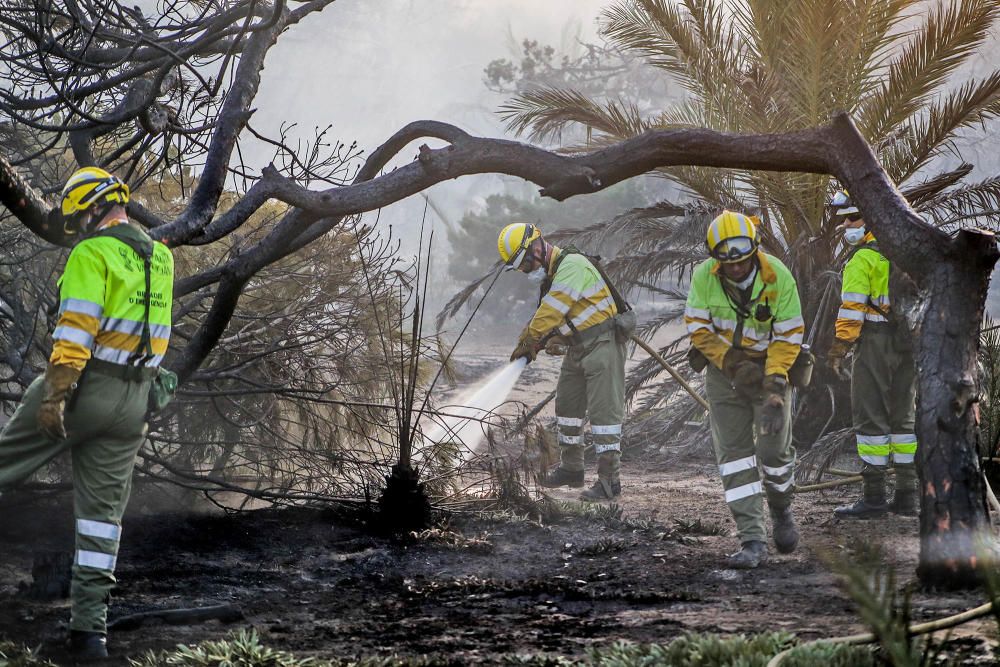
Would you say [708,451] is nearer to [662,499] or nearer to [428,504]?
[662,499]

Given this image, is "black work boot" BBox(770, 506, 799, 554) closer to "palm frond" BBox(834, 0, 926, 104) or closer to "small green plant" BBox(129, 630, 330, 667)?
"small green plant" BBox(129, 630, 330, 667)

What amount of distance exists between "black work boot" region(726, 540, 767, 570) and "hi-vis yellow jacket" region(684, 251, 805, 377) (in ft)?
3.24

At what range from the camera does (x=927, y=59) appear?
31.3ft

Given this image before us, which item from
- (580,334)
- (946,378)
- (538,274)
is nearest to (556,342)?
(580,334)

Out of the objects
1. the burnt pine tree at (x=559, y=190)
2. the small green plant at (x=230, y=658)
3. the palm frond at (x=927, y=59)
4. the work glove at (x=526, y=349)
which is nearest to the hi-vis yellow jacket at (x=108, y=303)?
the burnt pine tree at (x=559, y=190)

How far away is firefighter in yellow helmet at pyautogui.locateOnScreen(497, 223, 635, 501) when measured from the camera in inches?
332

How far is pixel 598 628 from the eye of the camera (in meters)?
4.73

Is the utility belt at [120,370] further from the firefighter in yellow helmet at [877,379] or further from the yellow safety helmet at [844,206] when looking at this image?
the yellow safety helmet at [844,206]

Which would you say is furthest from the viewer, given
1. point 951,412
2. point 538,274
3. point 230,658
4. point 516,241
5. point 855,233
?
point 538,274

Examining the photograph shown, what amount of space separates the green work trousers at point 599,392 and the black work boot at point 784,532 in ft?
8.30

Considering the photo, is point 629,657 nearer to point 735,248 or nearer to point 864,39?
point 735,248

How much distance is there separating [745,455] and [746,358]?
0.56 metres

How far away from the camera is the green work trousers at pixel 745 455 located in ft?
19.3

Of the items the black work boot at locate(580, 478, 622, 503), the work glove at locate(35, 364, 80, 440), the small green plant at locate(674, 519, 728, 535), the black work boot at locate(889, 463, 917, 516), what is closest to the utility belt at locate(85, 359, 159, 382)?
the work glove at locate(35, 364, 80, 440)
